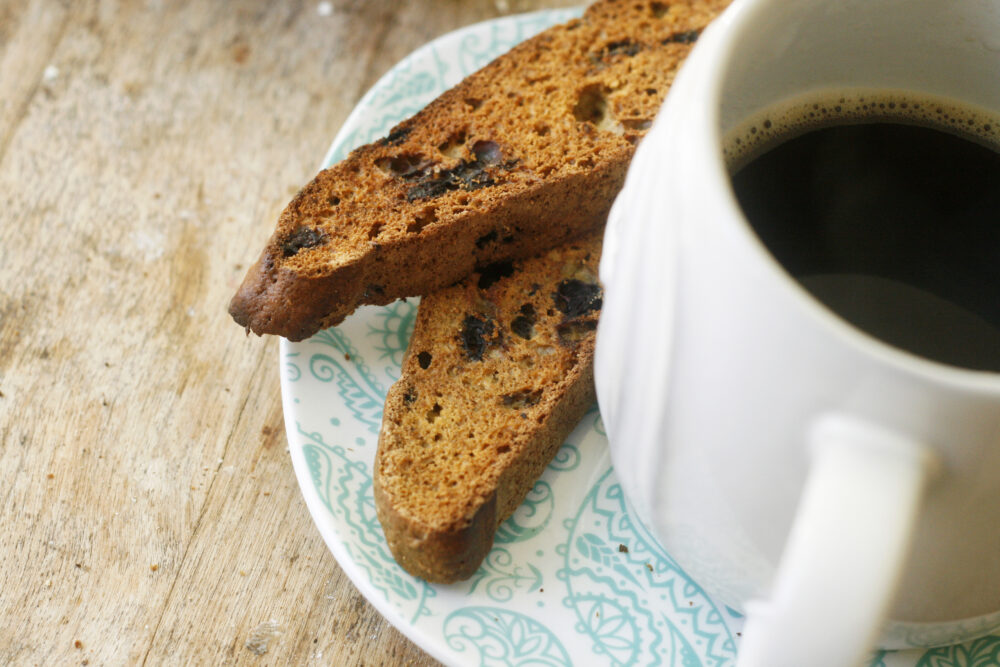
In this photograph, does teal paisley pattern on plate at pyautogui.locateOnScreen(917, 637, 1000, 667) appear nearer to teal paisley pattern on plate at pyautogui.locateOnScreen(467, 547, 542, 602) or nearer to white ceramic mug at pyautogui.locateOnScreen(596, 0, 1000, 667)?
white ceramic mug at pyautogui.locateOnScreen(596, 0, 1000, 667)

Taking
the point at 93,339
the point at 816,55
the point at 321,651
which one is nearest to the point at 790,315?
the point at 816,55

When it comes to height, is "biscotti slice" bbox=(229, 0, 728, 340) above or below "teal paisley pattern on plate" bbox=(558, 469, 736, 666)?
above

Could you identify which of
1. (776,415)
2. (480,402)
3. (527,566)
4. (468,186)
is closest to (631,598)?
(527,566)

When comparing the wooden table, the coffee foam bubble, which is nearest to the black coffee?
the coffee foam bubble

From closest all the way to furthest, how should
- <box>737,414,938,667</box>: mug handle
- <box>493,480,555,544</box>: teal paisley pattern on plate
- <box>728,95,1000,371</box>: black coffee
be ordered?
1. <box>737,414,938,667</box>: mug handle
2. <box>728,95,1000,371</box>: black coffee
3. <box>493,480,555,544</box>: teal paisley pattern on plate

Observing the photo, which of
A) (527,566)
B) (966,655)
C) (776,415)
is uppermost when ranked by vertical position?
(776,415)

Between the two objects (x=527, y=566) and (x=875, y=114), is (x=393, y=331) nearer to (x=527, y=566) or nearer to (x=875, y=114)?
(x=527, y=566)

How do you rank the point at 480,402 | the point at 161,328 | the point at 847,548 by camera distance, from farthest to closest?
the point at 161,328 → the point at 480,402 → the point at 847,548
